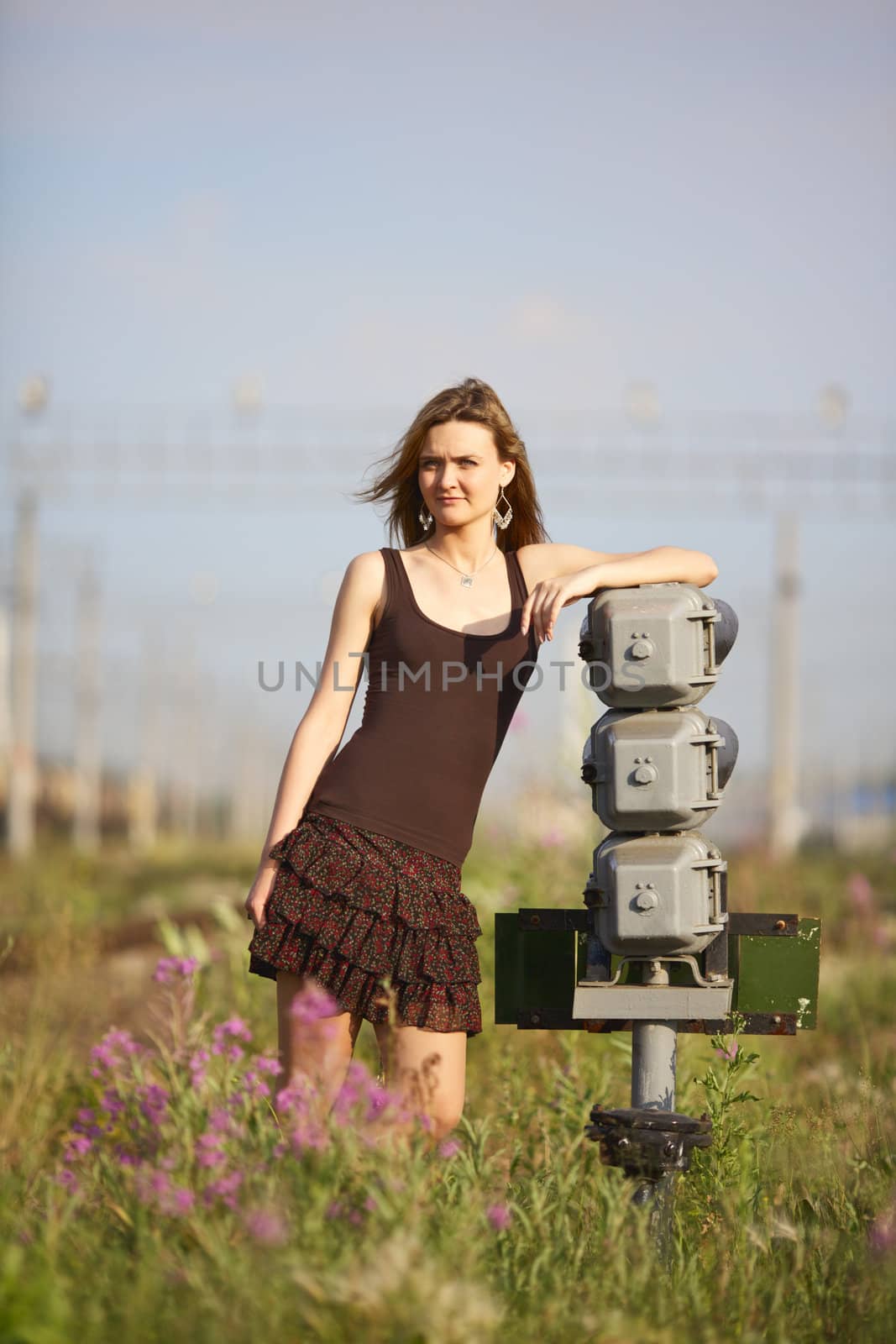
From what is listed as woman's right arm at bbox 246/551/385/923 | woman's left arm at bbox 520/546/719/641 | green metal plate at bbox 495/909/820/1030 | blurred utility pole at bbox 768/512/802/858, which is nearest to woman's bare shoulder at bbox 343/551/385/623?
woman's right arm at bbox 246/551/385/923

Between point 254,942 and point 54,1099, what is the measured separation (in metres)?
2.08

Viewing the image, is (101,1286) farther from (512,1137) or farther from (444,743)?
(512,1137)

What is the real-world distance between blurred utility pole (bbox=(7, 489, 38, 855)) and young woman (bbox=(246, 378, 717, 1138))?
15.3 metres

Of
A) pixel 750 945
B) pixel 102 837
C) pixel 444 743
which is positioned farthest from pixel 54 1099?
pixel 102 837

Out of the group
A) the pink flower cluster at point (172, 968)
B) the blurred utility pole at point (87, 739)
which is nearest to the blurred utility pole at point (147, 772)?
the blurred utility pole at point (87, 739)

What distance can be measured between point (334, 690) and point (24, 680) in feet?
54.8

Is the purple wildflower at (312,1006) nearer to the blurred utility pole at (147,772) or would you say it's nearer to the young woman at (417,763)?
the young woman at (417,763)

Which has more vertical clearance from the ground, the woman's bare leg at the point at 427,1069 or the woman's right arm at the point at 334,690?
the woman's right arm at the point at 334,690

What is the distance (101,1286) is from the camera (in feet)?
7.46

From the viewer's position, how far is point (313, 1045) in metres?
2.95

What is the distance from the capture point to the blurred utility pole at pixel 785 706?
16.2 meters

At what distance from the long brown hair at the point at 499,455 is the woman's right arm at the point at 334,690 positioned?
286 millimetres

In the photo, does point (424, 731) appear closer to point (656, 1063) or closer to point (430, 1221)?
point (656, 1063)

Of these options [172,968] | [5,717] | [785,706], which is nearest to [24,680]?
[5,717]
